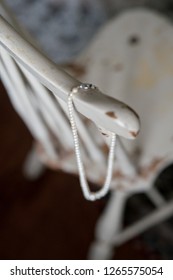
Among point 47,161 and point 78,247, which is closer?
point 47,161

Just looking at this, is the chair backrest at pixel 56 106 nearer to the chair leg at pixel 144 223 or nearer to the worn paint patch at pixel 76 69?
the worn paint patch at pixel 76 69

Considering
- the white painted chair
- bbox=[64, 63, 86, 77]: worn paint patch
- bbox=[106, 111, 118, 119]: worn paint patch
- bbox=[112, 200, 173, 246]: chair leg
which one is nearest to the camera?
bbox=[106, 111, 118, 119]: worn paint patch

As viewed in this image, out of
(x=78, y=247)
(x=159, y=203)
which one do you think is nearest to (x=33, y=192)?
(x=78, y=247)

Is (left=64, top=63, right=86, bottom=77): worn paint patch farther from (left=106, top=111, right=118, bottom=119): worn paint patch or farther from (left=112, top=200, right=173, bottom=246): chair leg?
(left=106, top=111, right=118, bottom=119): worn paint patch

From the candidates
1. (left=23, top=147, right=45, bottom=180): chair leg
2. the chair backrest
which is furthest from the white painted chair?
(left=23, top=147, right=45, bottom=180): chair leg
